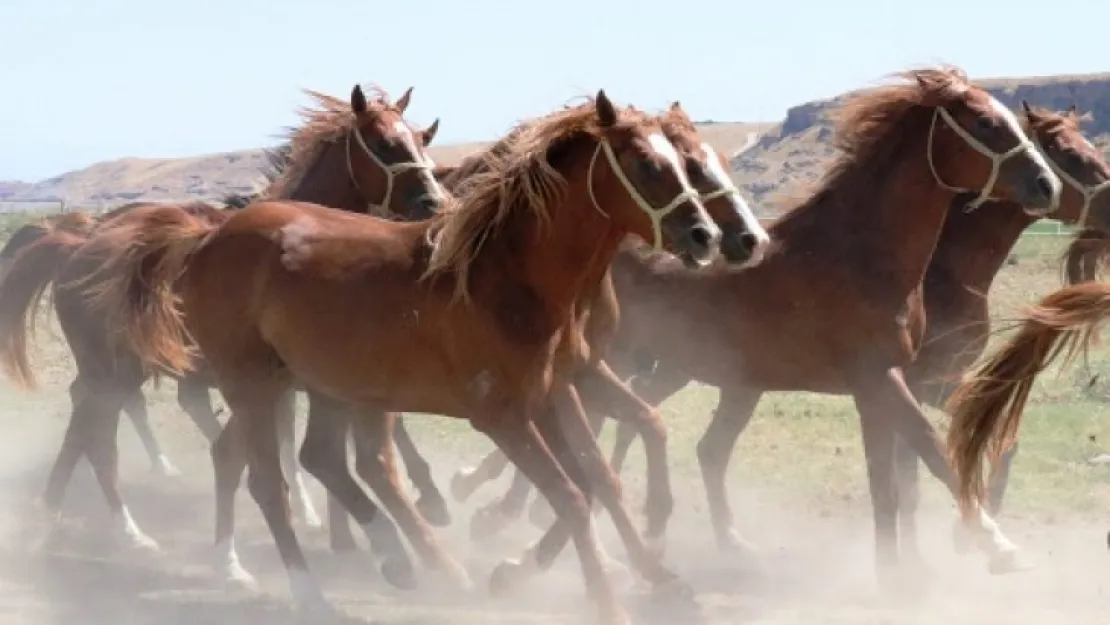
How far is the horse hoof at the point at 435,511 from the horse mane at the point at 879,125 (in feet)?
7.41

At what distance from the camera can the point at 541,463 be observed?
591 centimetres

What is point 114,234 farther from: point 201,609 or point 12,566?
point 201,609

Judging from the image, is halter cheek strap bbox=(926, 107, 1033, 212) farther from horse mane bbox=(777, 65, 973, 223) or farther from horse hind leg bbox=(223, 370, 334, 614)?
horse hind leg bbox=(223, 370, 334, 614)

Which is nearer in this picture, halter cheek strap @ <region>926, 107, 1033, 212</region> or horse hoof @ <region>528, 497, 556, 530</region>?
halter cheek strap @ <region>926, 107, 1033, 212</region>

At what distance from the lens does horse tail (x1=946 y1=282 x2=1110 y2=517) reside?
4746mm

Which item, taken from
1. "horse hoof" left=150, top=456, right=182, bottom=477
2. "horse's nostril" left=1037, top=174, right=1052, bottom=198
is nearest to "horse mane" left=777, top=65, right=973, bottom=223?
"horse's nostril" left=1037, top=174, right=1052, bottom=198

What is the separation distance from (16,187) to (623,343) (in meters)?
115

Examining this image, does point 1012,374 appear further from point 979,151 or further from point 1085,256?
point 1085,256

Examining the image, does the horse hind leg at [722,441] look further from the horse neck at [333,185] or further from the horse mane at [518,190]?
the horse mane at [518,190]

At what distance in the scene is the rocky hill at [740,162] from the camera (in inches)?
3118

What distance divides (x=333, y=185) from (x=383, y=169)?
0.35 m

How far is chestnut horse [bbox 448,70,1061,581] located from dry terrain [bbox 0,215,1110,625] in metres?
0.50

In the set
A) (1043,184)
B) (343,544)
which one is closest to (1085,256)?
(1043,184)

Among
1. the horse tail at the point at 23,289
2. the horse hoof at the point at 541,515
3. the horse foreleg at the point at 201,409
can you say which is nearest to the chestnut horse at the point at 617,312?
the horse hoof at the point at 541,515
